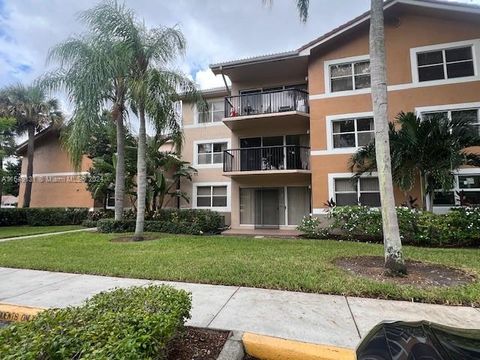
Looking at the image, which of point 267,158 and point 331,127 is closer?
point 331,127

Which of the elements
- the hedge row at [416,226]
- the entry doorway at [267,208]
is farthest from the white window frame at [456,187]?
the entry doorway at [267,208]

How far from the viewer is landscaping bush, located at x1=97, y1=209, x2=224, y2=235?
14.5m

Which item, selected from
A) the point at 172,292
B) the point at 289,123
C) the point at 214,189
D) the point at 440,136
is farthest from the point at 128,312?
the point at 214,189

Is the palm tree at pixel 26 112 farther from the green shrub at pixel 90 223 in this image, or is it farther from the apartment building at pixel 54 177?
the green shrub at pixel 90 223

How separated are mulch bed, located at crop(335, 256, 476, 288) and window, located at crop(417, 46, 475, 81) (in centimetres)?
1005

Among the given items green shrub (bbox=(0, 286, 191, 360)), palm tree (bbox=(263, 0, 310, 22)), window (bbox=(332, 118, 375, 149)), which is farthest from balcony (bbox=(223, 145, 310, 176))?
green shrub (bbox=(0, 286, 191, 360))

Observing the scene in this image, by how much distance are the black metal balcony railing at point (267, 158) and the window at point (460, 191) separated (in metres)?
6.06

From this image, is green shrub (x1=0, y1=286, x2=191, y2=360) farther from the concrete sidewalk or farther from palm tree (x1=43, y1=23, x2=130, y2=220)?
palm tree (x1=43, y1=23, x2=130, y2=220)

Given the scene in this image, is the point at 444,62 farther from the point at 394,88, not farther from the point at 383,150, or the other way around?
the point at 383,150

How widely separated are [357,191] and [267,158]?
5.05 m

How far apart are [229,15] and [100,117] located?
22.2 ft

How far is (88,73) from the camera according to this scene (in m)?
11.5

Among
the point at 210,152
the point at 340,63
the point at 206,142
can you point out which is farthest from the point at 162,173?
the point at 340,63

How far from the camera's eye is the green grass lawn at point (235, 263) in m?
5.34
